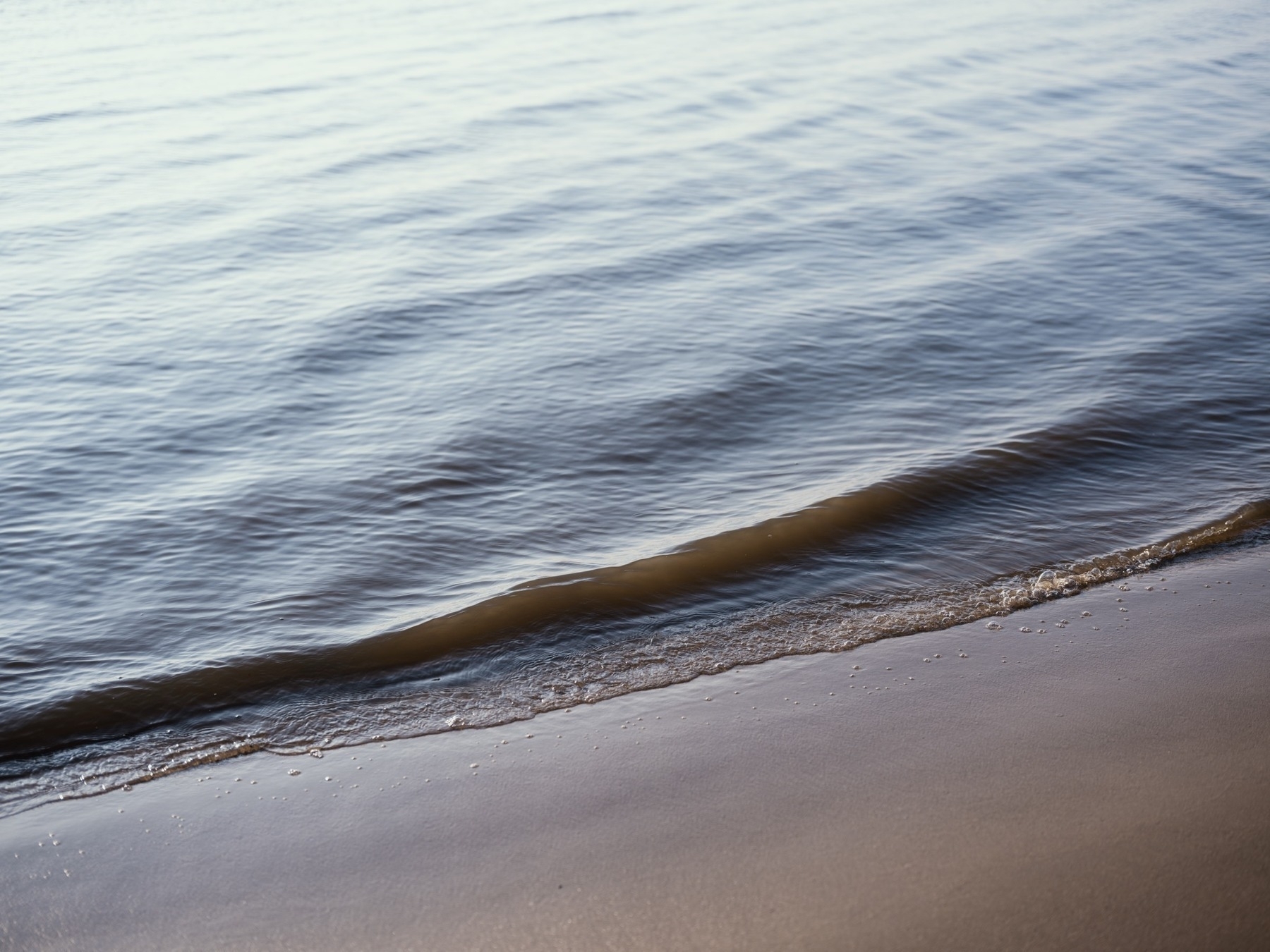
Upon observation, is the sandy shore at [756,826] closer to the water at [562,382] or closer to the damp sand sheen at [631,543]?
the damp sand sheen at [631,543]

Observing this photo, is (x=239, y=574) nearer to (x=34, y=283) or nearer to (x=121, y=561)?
(x=121, y=561)

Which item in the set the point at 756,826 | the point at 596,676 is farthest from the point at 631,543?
the point at 756,826

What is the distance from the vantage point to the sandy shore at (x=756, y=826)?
3074mm


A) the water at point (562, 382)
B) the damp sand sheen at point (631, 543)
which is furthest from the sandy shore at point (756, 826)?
the water at point (562, 382)

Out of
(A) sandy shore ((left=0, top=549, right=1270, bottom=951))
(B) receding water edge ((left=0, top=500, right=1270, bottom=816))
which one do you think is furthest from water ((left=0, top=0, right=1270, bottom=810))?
(A) sandy shore ((left=0, top=549, right=1270, bottom=951))

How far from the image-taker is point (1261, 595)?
15.1 ft

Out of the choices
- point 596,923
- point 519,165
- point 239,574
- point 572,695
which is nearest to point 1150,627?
point 572,695

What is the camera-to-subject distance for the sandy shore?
10.1ft

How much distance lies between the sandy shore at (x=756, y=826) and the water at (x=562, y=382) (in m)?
0.28

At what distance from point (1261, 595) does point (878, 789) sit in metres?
2.07

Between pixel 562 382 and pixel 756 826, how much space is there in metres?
4.19

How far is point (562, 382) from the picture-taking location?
7.21 metres

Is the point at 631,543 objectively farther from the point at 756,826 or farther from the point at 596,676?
the point at 756,826

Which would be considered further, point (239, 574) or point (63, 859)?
point (239, 574)
